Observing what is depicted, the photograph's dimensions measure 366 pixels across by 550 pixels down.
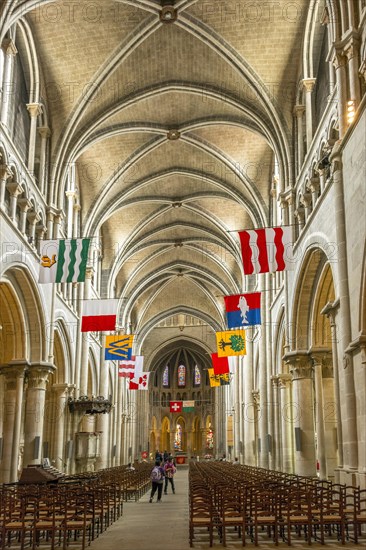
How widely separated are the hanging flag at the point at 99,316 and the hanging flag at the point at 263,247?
8.00 m

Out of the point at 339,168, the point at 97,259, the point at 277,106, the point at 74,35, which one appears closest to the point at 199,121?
the point at 277,106

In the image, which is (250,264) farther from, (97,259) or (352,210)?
(97,259)

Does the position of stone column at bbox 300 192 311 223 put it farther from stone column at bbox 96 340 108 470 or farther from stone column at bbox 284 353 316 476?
stone column at bbox 96 340 108 470

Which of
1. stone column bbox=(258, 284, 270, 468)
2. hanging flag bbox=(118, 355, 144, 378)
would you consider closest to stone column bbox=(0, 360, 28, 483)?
stone column bbox=(258, 284, 270, 468)

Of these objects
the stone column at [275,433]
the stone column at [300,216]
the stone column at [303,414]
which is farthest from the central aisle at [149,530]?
the stone column at [300,216]

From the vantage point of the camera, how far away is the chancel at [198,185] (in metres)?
15.9

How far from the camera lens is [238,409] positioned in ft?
158

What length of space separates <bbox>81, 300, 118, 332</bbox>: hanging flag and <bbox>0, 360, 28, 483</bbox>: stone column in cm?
302

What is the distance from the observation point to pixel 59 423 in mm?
28938

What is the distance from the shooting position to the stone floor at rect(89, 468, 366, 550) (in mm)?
11117

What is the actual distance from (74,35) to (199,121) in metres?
8.64

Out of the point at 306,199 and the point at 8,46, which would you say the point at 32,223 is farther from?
the point at 306,199

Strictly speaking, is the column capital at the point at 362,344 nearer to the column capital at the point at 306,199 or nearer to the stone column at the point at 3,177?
the column capital at the point at 306,199

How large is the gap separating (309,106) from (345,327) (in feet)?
36.1
